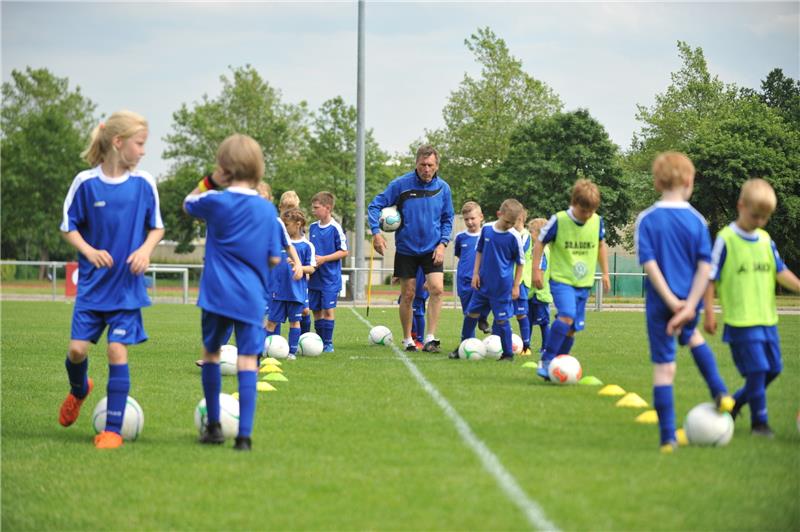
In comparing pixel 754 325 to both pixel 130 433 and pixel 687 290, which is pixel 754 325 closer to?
pixel 687 290

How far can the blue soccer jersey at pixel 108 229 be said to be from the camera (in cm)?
682

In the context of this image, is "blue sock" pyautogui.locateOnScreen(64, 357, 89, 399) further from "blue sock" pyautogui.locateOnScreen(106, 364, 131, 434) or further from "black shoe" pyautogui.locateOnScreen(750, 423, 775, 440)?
"black shoe" pyautogui.locateOnScreen(750, 423, 775, 440)

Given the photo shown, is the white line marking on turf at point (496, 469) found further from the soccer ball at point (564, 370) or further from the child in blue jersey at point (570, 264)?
the child in blue jersey at point (570, 264)

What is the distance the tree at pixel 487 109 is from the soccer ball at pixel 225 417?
1889 inches

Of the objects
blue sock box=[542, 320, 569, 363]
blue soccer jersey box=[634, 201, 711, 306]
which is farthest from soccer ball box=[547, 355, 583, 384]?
blue soccer jersey box=[634, 201, 711, 306]

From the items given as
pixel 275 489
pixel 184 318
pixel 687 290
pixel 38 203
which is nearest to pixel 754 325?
pixel 687 290

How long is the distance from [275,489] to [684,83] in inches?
1496

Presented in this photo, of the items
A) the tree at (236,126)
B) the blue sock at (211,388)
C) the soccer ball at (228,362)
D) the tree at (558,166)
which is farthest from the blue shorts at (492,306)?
the tree at (236,126)

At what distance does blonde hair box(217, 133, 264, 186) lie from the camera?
21.7ft

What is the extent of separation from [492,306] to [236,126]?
171 feet

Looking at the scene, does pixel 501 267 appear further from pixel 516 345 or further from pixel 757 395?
pixel 757 395

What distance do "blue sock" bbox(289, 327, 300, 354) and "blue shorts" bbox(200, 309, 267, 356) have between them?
6425 millimetres

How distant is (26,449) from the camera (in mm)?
6742

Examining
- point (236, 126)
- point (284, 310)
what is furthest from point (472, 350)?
point (236, 126)
